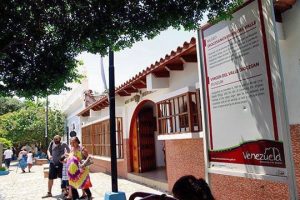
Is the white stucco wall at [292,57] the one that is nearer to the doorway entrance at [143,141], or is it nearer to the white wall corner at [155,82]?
the white wall corner at [155,82]

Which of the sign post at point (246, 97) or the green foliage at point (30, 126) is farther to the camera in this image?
the green foliage at point (30, 126)

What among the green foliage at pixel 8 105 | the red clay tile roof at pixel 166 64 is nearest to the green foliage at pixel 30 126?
the green foliage at pixel 8 105

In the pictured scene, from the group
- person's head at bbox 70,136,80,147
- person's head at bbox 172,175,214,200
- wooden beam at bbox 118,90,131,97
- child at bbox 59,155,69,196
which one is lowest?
child at bbox 59,155,69,196

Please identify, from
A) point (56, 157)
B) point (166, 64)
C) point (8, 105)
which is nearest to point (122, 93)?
point (56, 157)

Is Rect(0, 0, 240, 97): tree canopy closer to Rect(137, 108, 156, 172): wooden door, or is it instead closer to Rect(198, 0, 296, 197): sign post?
Rect(198, 0, 296, 197): sign post

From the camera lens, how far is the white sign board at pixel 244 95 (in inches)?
137

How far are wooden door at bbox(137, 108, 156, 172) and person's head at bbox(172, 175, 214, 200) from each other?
32.9 feet

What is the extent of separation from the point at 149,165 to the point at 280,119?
956 centimetres

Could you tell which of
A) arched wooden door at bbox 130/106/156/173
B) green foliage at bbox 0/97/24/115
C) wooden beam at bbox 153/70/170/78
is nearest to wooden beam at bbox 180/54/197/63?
wooden beam at bbox 153/70/170/78

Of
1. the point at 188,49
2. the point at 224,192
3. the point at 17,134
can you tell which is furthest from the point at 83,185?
the point at 17,134

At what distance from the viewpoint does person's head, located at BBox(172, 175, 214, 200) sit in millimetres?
2174

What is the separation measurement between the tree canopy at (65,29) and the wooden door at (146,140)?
292 inches

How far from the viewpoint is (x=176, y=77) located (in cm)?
833

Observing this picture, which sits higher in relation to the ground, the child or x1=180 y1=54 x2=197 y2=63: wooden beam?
x1=180 y1=54 x2=197 y2=63: wooden beam
